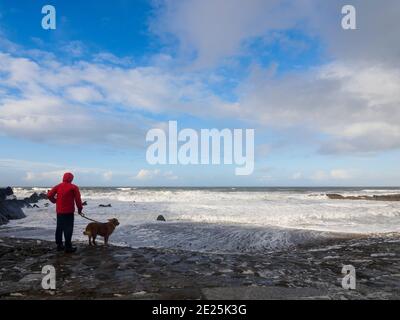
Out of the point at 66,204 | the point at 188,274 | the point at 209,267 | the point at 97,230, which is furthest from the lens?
the point at 97,230

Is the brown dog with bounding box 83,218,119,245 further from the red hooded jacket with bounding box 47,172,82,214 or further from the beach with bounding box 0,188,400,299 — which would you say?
the red hooded jacket with bounding box 47,172,82,214

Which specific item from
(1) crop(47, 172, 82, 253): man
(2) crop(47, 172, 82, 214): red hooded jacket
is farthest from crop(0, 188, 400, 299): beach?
(2) crop(47, 172, 82, 214): red hooded jacket

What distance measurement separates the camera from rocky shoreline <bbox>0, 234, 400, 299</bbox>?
226 inches

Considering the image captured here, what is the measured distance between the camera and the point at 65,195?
8.86 meters

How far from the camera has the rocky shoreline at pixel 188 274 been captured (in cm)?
574

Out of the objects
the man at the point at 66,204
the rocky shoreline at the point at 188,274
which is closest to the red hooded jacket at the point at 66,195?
the man at the point at 66,204

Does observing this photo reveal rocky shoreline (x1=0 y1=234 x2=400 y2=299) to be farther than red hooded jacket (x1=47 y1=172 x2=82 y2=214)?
No

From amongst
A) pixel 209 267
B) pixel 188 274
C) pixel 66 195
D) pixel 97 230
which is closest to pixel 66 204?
pixel 66 195

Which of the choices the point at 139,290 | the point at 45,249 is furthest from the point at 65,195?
the point at 139,290

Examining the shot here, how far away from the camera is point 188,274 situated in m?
7.16

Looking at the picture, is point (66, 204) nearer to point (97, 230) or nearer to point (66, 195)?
point (66, 195)

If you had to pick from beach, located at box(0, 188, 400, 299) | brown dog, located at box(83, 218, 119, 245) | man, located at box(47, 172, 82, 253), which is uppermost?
man, located at box(47, 172, 82, 253)

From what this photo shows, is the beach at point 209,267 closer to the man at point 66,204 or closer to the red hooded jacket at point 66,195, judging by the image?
the man at point 66,204
